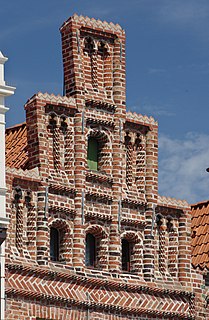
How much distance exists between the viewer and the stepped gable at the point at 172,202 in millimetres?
62662

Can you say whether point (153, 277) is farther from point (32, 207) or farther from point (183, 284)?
point (32, 207)

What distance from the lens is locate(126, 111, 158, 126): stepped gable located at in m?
62.5

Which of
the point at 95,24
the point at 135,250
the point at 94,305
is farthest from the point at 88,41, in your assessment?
the point at 94,305

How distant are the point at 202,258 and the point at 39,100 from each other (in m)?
8.50

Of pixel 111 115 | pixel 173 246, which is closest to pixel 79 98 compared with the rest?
pixel 111 115

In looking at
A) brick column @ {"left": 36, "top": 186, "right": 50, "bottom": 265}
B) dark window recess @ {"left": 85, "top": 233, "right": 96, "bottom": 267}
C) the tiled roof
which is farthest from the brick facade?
the tiled roof

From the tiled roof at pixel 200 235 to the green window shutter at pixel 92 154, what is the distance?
5077 millimetres

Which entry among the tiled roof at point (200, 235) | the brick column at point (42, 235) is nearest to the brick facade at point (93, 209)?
the brick column at point (42, 235)

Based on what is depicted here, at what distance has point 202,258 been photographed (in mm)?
63625

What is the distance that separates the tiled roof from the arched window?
263 centimetres

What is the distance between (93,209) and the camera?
60.5m

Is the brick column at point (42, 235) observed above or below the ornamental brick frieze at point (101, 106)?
below

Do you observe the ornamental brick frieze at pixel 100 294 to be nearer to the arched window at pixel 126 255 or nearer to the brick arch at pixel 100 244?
the brick arch at pixel 100 244

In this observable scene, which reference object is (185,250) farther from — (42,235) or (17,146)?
(17,146)
